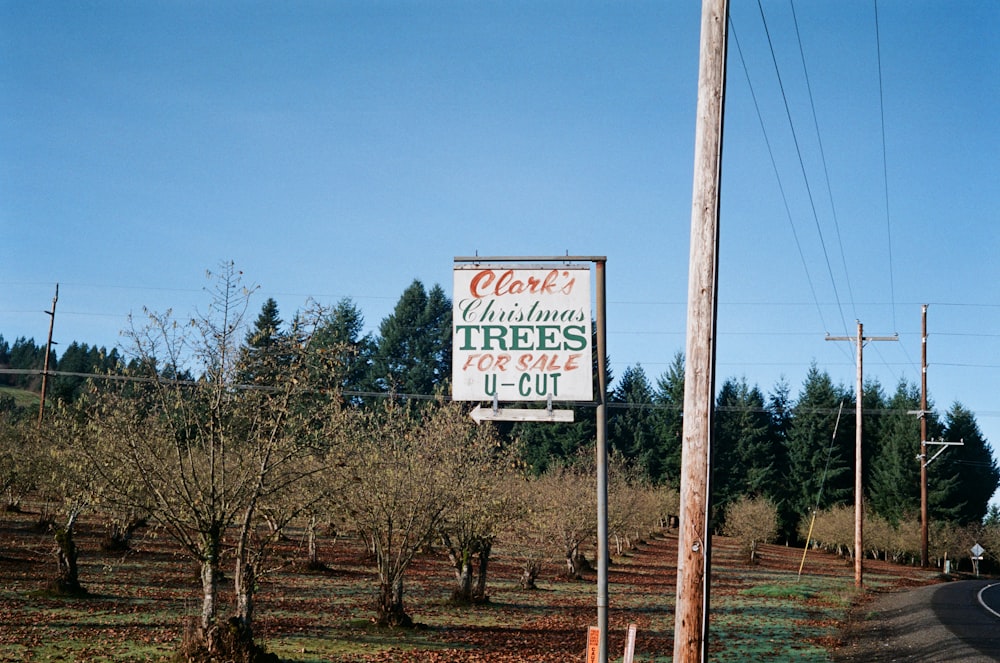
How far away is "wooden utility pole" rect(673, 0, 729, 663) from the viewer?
30.8 ft

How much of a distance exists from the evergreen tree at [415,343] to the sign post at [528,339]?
276ft

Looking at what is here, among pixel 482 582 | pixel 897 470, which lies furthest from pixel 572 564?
pixel 897 470

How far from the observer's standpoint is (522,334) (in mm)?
9164

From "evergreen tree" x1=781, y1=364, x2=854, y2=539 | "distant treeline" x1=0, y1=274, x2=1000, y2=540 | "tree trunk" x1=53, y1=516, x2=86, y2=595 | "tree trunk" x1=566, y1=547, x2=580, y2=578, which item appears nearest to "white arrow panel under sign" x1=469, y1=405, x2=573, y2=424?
"tree trunk" x1=53, y1=516, x2=86, y2=595

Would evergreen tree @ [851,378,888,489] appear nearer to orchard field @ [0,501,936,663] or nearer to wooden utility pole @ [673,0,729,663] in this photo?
orchard field @ [0,501,936,663]

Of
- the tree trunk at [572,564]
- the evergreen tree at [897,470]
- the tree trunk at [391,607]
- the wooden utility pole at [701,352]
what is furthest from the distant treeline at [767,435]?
the wooden utility pole at [701,352]

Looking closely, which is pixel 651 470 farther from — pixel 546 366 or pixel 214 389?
pixel 546 366

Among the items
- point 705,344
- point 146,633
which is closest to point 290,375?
point 146,633

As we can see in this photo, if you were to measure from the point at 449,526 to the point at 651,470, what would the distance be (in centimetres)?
6794

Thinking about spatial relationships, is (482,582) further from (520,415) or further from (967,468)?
(967,468)

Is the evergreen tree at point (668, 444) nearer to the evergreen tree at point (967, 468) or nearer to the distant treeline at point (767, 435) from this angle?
the distant treeline at point (767, 435)

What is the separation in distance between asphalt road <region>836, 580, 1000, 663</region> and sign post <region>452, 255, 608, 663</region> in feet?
44.8

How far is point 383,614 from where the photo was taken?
2244 cm

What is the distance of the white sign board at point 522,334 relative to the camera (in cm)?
910
